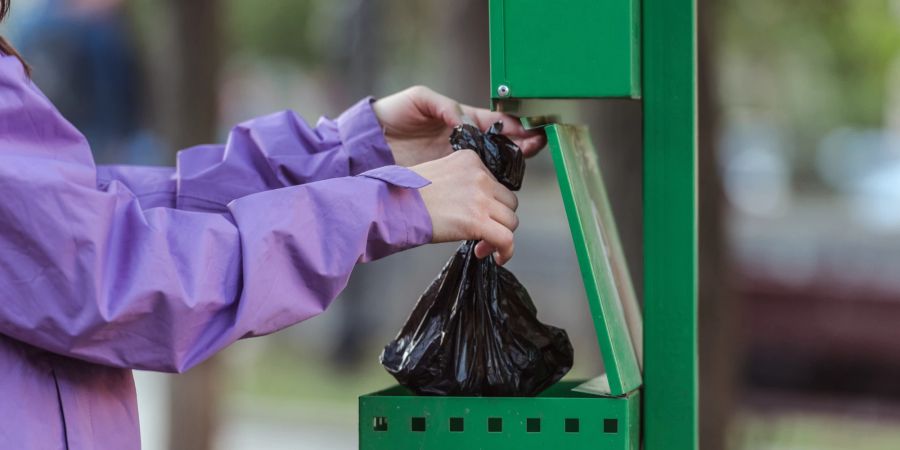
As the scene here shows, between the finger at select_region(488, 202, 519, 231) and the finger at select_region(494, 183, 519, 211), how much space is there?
14 millimetres

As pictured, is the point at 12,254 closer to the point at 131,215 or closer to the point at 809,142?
the point at 131,215

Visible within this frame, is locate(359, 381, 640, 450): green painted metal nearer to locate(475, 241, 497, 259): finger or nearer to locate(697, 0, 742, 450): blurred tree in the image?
locate(475, 241, 497, 259): finger

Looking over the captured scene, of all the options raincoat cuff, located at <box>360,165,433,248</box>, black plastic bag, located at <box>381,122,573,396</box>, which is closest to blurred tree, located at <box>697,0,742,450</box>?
black plastic bag, located at <box>381,122,573,396</box>

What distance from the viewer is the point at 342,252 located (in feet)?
5.62

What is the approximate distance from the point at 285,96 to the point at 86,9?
473 inches

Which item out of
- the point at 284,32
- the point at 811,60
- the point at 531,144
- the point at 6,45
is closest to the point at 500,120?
the point at 531,144

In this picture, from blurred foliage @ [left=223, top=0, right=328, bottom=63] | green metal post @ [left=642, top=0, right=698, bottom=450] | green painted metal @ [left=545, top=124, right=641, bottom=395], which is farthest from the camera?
blurred foliage @ [left=223, top=0, right=328, bottom=63]

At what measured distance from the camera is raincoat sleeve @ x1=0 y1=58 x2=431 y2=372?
5.10 feet

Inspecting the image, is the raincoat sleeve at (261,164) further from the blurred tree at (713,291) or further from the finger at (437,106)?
the blurred tree at (713,291)

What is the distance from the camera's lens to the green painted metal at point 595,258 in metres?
1.86

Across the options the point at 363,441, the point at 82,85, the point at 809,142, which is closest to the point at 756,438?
the point at 82,85

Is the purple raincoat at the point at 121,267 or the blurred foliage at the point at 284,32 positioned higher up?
the blurred foliage at the point at 284,32

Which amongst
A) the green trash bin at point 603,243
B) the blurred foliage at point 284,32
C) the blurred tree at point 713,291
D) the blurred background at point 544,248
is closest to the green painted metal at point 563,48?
the green trash bin at point 603,243

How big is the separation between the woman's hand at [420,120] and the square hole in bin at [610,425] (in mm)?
671
